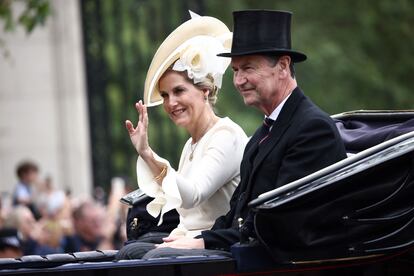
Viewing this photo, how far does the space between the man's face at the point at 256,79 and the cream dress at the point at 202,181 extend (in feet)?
1.60

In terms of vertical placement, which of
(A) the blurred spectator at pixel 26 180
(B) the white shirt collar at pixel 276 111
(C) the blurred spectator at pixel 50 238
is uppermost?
(B) the white shirt collar at pixel 276 111

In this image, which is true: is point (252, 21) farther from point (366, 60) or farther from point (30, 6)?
point (366, 60)

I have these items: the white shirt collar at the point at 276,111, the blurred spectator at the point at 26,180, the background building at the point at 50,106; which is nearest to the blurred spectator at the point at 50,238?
the blurred spectator at the point at 26,180

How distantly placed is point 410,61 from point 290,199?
1738cm

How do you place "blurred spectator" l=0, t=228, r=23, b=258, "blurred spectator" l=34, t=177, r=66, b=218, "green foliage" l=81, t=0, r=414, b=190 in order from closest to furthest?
1. "blurred spectator" l=0, t=228, r=23, b=258
2. "blurred spectator" l=34, t=177, r=66, b=218
3. "green foliage" l=81, t=0, r=414, b=190

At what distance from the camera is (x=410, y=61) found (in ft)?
78.7

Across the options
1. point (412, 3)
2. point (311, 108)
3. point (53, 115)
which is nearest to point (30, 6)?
point (53, 115)

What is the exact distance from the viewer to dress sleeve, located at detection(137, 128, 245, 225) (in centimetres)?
757

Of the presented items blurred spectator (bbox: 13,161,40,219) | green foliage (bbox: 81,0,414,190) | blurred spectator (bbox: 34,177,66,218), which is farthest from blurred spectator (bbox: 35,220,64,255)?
green foliage (bbox: 81,0,414,190)

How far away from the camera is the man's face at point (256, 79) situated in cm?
742

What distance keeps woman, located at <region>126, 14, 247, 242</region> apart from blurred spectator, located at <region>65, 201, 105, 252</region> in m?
4.88

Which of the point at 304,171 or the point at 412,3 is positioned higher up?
the point at 412,3

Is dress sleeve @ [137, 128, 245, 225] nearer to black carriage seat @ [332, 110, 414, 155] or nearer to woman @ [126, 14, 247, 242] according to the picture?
woman @ [126, 14, 247, 242]

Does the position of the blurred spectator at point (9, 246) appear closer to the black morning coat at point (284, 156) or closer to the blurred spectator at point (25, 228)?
the blurred spectator at point (25, 228)
